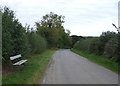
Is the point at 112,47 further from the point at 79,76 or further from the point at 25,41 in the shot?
the point at 79,76

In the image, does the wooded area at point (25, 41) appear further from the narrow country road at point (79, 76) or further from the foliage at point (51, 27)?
the foliage at point (51, 27)

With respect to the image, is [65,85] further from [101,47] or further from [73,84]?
[101,47]

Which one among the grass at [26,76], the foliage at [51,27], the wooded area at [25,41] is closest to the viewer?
the grass at [26,76]

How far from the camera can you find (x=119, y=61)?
2150 centimetres

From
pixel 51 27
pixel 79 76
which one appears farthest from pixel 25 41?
pixel 51 27

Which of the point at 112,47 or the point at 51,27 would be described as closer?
the point at 112,47

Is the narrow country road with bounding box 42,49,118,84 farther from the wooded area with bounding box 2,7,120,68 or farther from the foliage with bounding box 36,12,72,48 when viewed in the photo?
the foliage with bounding box 36,12,72,48

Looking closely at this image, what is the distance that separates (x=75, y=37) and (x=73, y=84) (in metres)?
122

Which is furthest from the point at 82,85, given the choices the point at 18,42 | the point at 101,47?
the point at 101,47

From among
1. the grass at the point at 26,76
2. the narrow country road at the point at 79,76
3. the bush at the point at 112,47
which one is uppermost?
the bush at the point at 112,47

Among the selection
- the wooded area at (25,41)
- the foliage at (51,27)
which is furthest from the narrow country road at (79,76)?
the foliage at (51,27)

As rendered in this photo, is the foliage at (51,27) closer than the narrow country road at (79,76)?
No

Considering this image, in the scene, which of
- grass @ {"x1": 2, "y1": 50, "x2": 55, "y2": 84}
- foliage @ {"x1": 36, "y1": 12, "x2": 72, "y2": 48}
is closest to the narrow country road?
grass @ {"x1": 2, "y1": 50, "x2": 55, "y2": 84}

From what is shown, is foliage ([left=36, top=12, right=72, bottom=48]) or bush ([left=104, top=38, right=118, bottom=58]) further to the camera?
foliage ([left=36, top=12, right=72, bottom=48])
